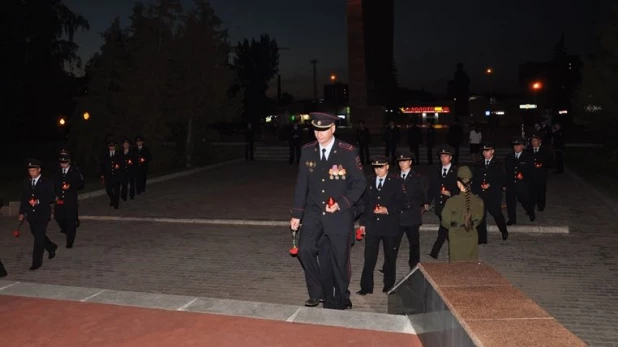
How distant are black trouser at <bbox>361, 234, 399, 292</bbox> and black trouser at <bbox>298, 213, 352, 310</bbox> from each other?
1041 mm

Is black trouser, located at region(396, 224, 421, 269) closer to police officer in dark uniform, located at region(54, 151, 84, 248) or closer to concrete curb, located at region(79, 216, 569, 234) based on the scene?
concrete curb, located at region(79, 216, 569, 234)

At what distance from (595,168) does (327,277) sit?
2121 centimetres

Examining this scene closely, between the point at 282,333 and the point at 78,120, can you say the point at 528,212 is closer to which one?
the point at 282,333

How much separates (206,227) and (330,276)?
6.77 meters

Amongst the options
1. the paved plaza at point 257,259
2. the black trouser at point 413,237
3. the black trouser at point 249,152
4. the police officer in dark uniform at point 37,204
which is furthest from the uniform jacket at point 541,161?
the black trouser at point 249,152

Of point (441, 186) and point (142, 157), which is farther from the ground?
point (142, 157)

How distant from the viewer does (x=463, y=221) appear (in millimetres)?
6898

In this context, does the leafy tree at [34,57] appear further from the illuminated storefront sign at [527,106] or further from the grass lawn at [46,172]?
the illuminated storefront sign at [527,106]

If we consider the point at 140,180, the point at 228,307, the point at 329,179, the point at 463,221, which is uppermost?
the point at 329,179

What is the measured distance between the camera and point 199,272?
8.81 m

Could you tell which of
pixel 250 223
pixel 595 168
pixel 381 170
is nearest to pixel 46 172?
pixel 250 223

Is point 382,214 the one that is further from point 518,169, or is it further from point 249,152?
point 249,152

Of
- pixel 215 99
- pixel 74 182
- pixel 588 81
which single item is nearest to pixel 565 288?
pixel 74 182

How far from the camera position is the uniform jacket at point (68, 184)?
10320mm
